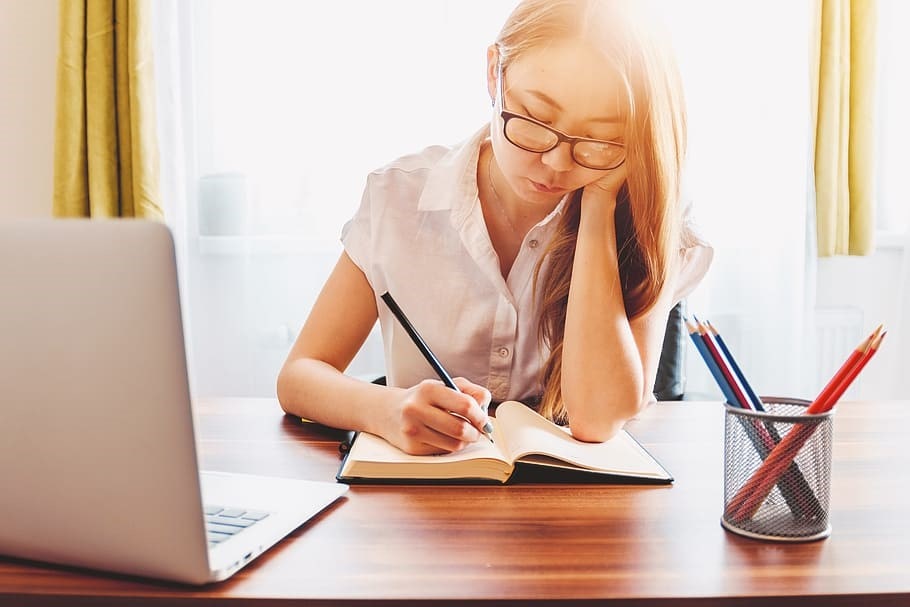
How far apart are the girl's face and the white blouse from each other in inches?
9.4

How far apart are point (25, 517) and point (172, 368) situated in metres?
0.19

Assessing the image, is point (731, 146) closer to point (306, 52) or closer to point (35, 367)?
point (306, 52)

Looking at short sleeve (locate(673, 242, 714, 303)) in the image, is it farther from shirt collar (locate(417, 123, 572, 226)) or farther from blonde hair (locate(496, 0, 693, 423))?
shirt collar (locate(417, 123, 572, 226))

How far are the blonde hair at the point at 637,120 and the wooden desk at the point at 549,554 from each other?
0.33m

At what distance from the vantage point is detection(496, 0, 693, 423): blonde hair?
1.09 meters

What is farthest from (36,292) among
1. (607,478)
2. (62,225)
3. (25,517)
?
(607,478)

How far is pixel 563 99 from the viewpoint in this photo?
108 centimetres

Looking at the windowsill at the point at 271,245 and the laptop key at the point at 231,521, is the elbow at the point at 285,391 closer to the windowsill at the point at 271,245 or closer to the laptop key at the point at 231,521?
the laptop key at the point at 231,521

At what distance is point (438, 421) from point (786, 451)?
343 millimetres

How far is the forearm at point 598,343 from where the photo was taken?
1.05 m

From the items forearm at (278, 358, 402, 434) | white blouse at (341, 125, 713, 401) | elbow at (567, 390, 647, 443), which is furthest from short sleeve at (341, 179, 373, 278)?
elbow at (567, 390, 647, 443)

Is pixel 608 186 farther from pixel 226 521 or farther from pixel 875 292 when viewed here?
pixel 875 292

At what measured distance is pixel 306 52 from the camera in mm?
2361

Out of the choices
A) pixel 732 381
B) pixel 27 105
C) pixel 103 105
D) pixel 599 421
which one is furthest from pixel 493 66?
pixel 27 105
